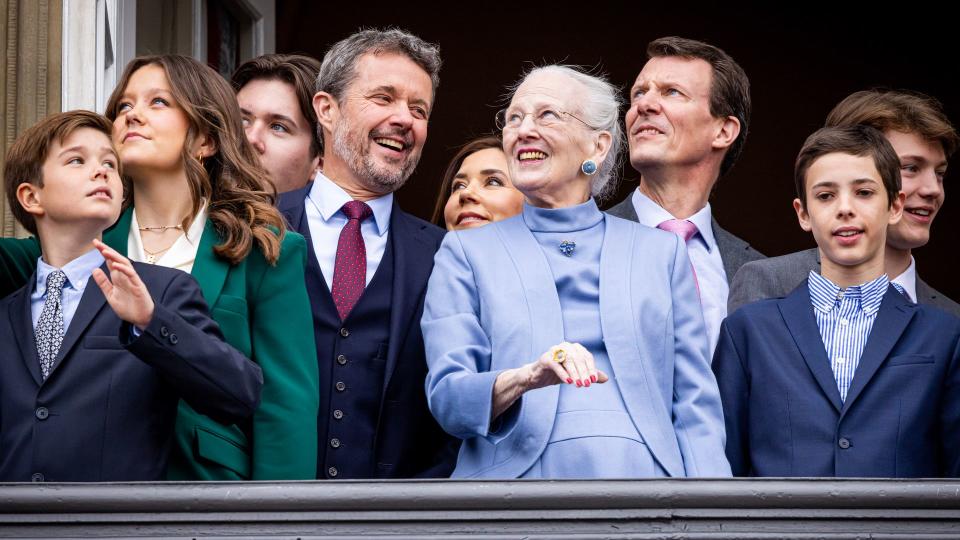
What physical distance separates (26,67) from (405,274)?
141cm

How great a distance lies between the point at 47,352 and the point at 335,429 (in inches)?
30.8

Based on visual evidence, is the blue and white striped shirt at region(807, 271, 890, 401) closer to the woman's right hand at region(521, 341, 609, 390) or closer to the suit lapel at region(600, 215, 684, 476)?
the suit lapel at region(600, 215, 684, 476)

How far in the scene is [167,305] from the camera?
3.22 metres

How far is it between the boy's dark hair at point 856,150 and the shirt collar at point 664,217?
0.44 metres

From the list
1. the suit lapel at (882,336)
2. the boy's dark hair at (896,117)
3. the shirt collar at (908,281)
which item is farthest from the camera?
the boy's dark hair at (896,117)

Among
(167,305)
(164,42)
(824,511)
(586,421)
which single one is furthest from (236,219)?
(164,42)

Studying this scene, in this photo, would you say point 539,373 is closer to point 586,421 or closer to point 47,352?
point 586,421

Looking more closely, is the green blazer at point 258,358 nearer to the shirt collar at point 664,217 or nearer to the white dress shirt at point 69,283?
the white dress shirt at point 69,283

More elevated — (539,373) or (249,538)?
(539,373)

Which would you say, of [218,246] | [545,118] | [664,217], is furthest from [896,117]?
[218,246]

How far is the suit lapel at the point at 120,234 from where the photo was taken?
142 inches

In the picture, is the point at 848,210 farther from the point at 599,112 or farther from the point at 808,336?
the point at 599,112

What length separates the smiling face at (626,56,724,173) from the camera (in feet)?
14.8

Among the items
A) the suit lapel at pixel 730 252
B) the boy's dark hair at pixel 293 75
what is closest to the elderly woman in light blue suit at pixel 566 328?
the suit lapel at pixel 730 252
